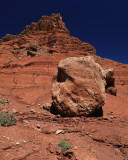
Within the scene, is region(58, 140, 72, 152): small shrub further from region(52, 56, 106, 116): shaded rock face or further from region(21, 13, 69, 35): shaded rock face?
region(21, 13, 69, 35): shaded rock face

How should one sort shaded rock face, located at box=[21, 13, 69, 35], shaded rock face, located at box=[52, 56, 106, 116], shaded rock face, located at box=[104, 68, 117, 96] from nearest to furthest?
shaded rock face, located at box=[52, 56, 106, 116] → shaded rock face, located at box=[104, 68, 117, 96] → shaded rock face, located at box=[21, 13, 69, 35]

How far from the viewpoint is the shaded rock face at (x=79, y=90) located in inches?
195

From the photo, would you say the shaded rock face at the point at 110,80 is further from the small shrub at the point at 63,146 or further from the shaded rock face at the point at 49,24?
the shaded rock face at the point at 49,24

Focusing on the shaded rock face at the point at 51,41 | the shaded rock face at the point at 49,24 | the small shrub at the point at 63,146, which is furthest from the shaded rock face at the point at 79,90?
the shaded rock face at the point at 49,24

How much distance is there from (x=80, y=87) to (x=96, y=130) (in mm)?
1885

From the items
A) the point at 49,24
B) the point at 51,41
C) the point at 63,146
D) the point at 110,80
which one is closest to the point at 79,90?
the point at 63,146

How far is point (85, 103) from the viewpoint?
4906mm

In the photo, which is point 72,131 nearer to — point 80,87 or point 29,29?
point 80,87

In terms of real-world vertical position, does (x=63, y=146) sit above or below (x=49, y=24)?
below

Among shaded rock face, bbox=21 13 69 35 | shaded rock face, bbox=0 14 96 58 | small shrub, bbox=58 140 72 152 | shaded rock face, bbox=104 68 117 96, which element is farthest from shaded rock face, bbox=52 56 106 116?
shaded rock face, bbox=21 13 69 35

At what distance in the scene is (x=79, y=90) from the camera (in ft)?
16.6

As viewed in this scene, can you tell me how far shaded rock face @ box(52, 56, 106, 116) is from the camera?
4.94 meters

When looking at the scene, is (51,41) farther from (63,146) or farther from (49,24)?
(63,146)

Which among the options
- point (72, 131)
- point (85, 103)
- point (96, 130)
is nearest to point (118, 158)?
point (96, 130)
